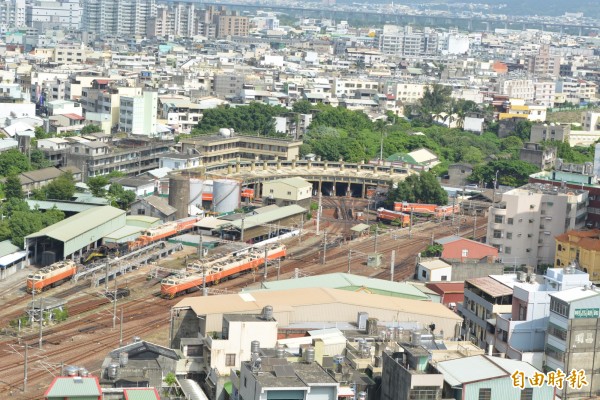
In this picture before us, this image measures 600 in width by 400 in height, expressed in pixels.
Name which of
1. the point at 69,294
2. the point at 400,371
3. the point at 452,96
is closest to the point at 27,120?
the point at 69,294

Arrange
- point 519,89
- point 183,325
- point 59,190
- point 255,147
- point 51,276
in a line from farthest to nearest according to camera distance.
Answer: point 519,89, point 255,147, point 59,190, point 51,276, point 183,325

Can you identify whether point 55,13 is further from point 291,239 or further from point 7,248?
point 7,248

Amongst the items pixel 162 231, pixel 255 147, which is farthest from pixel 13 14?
pixel 162 231

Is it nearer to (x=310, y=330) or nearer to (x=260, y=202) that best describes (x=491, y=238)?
(x=260, y=202)

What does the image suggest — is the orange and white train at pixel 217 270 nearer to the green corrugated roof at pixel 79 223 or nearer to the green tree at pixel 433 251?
the green corrugated roof at pixel 79 223

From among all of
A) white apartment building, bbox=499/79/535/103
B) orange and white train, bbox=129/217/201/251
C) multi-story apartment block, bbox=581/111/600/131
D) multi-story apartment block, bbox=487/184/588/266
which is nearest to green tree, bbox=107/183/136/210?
orange and white train, bbox=129/217/201/251

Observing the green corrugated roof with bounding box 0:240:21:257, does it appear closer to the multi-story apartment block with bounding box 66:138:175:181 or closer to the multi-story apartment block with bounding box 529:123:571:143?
the multi-story apartment block with bounding box 66:138:175:181
